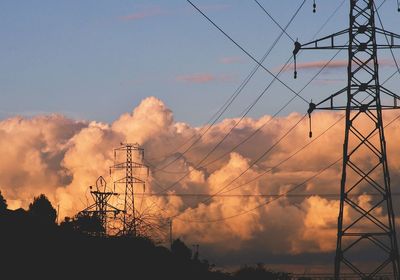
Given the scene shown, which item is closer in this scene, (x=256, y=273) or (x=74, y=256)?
(x=74, y=256)

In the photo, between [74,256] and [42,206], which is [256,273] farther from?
[74,256]

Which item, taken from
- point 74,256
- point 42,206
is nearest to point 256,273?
point 42,206

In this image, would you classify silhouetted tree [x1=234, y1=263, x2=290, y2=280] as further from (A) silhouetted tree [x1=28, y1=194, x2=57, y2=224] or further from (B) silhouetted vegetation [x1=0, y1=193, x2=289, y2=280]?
(B) silhouetted vegetation [x1=0, y1=193, x2=289, y2=280]

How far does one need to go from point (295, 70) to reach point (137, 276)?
54.4ft

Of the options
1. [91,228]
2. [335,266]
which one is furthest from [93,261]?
[91,228]

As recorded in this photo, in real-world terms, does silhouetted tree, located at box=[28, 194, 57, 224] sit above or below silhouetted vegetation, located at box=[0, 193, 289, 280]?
above

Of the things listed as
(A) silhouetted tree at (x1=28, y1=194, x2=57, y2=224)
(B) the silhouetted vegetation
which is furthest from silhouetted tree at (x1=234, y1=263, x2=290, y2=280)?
(B) the silhouetted vegetation

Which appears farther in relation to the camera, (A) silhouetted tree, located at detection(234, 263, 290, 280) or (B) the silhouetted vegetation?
(A) silhouetted tree, located at detection(234, 263, 290, 280)

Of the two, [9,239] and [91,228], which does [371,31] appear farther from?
[91,228]

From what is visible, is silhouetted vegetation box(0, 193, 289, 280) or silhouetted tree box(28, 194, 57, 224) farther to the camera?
silhouetted tree box(28, 194, 57, 224)

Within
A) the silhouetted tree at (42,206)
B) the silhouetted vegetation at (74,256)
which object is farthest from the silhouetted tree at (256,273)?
the silhouetted vegetation at (74,256)

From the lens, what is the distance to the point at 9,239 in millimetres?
57531

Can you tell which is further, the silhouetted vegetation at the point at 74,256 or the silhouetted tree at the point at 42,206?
the silhouetted tree at the point at 42,206

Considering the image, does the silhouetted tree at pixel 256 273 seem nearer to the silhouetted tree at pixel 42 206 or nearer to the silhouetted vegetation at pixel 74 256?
the silhouetted tree at pixel 42 206
